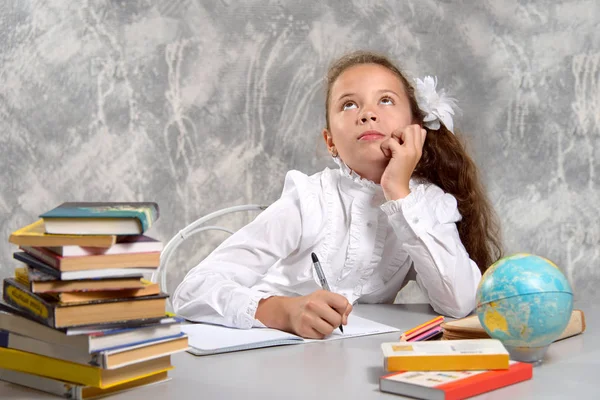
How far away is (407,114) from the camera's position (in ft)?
6.44

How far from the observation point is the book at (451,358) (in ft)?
3.36

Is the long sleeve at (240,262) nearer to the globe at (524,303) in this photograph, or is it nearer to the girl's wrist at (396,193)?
the girl's wrist at (396,193)

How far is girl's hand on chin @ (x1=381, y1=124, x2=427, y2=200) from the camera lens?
1.78 m

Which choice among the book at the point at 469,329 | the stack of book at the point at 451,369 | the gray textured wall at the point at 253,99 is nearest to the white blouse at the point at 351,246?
the book at the point at 469,329

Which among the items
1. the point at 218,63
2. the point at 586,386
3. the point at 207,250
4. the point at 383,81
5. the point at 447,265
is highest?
the point at 218,63

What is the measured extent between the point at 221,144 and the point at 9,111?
76 cm

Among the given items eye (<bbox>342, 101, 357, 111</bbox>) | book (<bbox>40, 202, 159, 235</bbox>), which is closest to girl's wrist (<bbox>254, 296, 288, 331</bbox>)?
book (<bbox>40, 202, 159, 235</bbox>)

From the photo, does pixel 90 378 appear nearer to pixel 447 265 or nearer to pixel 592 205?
pixel 447 265

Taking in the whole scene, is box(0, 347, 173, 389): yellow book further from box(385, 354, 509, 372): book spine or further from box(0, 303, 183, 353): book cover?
box(385, 354, 509, 372): book spine

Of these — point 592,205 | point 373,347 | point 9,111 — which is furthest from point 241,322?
point 592,205

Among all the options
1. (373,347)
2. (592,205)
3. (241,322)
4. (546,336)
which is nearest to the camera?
(546,336)

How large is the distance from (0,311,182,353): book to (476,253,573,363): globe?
0.45 m

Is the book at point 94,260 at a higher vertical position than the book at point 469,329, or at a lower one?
higher

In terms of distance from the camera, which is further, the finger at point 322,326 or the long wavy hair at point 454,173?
the long wavy hair at point 454,173
